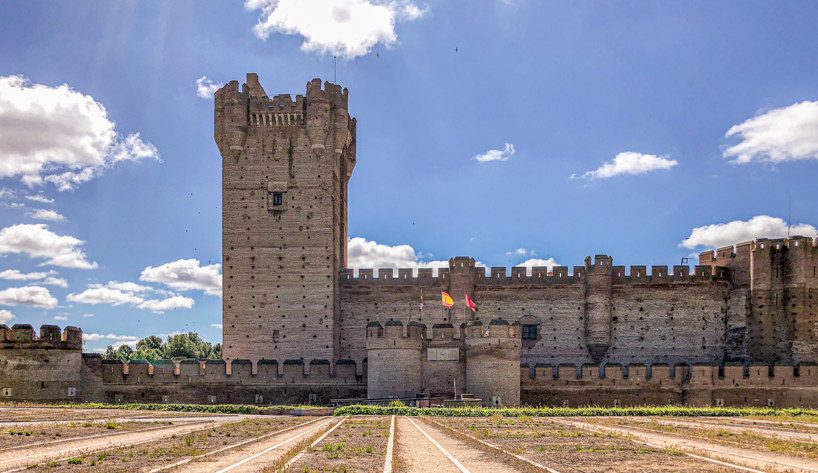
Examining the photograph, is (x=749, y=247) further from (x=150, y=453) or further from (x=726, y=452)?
(x=150, y=453)

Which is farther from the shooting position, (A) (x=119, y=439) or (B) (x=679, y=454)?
(A) (x=119, y=439)

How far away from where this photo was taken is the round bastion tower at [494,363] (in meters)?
30.9

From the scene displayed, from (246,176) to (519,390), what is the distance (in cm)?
1972

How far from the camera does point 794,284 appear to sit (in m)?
36.6

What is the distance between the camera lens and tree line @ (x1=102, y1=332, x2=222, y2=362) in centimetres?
8362

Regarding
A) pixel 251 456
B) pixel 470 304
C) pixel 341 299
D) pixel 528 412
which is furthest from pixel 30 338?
pixel 251 456

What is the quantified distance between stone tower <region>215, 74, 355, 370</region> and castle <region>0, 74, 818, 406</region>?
7cm

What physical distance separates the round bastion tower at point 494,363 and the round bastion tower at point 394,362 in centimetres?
238

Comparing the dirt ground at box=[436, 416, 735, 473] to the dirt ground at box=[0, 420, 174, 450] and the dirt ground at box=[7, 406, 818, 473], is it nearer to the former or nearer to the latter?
the dirt ground at box=[7, 406, 818, 473]

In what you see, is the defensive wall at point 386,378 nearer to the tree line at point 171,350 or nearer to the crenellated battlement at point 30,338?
the crenellated battlement at point 30,338

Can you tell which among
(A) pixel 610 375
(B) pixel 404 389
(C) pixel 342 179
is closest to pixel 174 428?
(B) pixel 404 389

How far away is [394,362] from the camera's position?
31.5 m

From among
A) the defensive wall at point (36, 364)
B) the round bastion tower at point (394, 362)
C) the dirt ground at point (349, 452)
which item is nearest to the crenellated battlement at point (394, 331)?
the round bastion tower at point (394, 362)

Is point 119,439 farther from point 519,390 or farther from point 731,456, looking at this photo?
point 519,390
